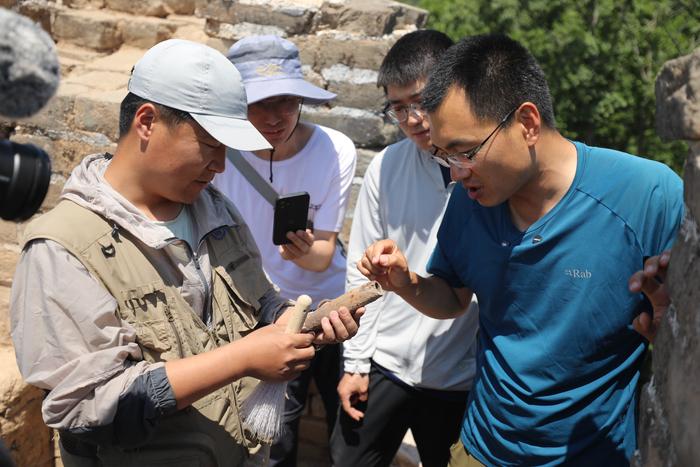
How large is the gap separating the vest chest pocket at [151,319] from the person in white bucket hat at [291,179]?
42.2 inches

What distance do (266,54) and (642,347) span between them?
73.2 inches

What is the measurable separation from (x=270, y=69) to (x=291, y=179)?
446mm

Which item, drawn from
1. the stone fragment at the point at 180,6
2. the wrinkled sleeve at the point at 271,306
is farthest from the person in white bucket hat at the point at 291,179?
the stone fragment at the point at 180,6

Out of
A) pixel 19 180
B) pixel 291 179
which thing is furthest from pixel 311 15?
pixel 19 180

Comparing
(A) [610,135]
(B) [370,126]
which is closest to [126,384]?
(B) [370,126]

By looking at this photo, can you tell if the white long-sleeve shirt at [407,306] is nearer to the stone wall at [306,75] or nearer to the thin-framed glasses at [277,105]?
the thin-framed glasses at [277,105]

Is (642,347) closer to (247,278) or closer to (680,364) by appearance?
(680,364)

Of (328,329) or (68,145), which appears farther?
(68,145)

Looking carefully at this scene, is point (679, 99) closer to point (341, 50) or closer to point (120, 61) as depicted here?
point (341, 50)

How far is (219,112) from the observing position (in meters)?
2.32

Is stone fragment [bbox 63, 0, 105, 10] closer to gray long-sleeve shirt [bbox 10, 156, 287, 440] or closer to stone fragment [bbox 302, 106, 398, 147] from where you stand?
stone fragment [bbox 302, 106, 398, 147]

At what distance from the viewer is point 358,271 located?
3.15 meters

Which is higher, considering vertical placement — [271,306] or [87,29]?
[271,306]

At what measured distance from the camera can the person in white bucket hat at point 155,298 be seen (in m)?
2.08
